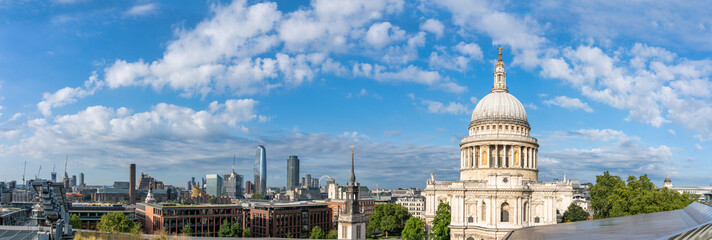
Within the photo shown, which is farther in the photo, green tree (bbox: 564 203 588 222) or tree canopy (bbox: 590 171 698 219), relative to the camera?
green tree (bbox: 564 203 588 222)

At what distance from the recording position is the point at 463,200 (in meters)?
82.4

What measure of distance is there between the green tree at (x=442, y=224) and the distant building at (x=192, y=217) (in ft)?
156

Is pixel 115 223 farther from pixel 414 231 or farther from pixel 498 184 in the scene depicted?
pixel 498 184

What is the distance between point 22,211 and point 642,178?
389 ft

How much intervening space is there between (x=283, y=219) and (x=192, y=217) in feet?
69.6

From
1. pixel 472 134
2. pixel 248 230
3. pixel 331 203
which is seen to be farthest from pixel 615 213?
pixel 331 203

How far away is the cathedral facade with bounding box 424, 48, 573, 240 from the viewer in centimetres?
7906

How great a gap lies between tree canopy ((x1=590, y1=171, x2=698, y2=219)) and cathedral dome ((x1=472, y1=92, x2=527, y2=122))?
1959cm

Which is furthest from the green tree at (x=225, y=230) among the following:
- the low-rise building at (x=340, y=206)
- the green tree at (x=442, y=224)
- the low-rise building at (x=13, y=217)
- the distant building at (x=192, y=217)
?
the green tree at (x=442, y=224)

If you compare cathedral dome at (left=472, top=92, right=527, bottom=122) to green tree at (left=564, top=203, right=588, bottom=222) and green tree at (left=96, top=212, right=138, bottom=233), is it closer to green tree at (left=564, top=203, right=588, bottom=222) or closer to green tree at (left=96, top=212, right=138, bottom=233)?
green tree at (left=564, top=203, right=588, bottom=222)

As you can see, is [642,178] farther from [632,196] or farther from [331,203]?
[331,203]

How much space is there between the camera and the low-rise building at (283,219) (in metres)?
112

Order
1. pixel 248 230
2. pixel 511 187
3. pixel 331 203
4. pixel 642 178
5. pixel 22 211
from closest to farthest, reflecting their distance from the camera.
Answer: pixel 511 187 < pixel 642 178 < pixel 22 211 < pixel 248 230 < pixel 331 203

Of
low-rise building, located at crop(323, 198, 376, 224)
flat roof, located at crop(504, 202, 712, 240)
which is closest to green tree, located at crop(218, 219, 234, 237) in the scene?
low-rise building, located at crop(323, 198, 376, 224)
